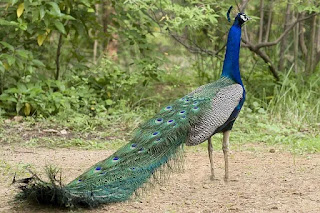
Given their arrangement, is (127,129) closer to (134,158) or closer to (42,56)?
(42,56)

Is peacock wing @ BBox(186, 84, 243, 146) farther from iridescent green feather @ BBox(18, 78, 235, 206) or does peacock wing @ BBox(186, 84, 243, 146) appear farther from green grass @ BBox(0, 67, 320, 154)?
green grass @ BBox(0, 67, 320, 154)

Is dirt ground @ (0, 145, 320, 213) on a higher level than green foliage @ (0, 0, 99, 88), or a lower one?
lower

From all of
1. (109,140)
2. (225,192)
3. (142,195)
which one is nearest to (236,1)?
(109,140)

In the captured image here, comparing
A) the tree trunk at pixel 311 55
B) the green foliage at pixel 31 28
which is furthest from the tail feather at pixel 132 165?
the tree trunk at pixel 311 55

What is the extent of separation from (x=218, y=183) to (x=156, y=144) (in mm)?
842

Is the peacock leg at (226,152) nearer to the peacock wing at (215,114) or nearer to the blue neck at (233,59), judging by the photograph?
the peacock wing at (215,114)

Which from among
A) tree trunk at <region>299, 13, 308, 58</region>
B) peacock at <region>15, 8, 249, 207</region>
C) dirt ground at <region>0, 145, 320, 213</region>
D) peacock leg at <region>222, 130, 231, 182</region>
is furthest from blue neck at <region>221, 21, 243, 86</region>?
tree trunk at <region>299, 13, 308, 58</region>

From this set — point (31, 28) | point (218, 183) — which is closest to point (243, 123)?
point (218, 183)

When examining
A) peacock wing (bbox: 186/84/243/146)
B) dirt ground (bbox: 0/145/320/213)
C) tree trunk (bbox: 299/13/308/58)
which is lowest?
dirt ground (bbox: 0/145/320/213)

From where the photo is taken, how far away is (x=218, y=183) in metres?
5.42

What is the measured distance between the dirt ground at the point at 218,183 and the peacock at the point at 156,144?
0.14 metres

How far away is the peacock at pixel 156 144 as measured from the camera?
13.7ft

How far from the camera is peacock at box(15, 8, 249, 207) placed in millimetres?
4172

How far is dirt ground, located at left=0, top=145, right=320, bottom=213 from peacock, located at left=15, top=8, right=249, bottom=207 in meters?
0.14
